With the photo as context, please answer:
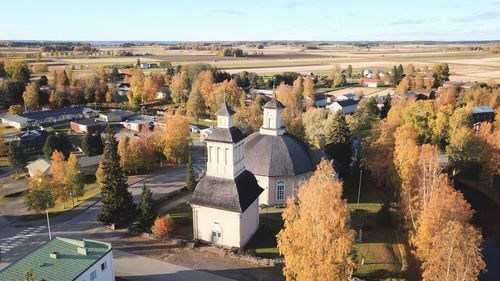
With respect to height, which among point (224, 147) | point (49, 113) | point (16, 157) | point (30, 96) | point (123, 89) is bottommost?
point (16, 157)

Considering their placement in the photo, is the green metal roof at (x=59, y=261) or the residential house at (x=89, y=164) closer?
the green metal roof at (x=59, y=261)

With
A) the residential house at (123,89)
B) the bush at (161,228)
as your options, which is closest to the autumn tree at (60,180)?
the bush at (161,228)

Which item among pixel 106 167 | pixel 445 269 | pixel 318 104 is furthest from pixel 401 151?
pixel 318 104

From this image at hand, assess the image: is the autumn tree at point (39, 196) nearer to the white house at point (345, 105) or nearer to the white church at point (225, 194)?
the white church at point (225, 194)

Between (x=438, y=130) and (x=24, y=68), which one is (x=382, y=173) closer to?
(x=438, y=130)

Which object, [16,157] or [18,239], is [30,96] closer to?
[16,157]

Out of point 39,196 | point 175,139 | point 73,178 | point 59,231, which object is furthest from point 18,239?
point 175,139
